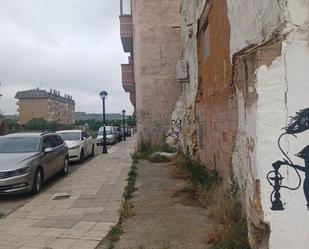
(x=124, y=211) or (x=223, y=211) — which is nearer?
(x=223, y=211)

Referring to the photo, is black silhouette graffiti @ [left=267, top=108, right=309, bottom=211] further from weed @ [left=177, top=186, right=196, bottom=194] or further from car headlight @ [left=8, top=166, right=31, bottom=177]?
car headlight @ [left=8, top=166, right=31, bottom=177]

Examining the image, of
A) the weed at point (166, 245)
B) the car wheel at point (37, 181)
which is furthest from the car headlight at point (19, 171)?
the weed at point (166, 245)

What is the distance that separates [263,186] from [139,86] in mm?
18013

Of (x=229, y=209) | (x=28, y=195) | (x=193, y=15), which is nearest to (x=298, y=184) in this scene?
(x=229, y=209)

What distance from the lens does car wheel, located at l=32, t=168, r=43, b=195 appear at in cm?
1109

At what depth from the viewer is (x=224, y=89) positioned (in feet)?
27.2

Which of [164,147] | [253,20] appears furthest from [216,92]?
[164,147]

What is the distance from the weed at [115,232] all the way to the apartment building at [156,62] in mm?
14735

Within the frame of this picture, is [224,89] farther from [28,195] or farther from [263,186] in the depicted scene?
[28,195]

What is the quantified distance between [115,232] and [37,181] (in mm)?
5116

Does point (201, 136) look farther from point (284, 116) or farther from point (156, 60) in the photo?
point (156, 60)

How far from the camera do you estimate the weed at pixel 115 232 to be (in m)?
6.52

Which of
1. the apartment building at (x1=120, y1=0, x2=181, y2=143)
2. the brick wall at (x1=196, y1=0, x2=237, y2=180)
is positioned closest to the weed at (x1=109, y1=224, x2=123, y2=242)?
the brick wall at (x1=196, y1=0, x2=237, y2=180)

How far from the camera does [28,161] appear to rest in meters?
10.9
